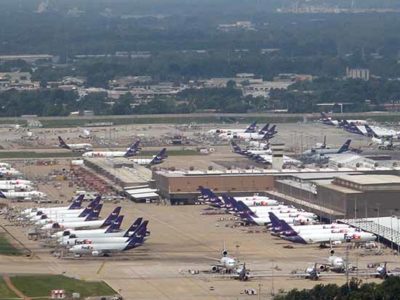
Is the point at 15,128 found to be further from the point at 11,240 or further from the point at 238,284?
the point at 238,284

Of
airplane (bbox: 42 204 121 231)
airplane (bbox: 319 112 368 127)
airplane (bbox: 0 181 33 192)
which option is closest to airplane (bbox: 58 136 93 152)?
airplane (bbox: 319 112 368 127)

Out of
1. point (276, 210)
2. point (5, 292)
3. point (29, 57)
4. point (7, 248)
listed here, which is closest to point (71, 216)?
point (7, 248)

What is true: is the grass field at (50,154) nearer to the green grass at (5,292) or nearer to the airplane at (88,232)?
the airplane at (88,232)

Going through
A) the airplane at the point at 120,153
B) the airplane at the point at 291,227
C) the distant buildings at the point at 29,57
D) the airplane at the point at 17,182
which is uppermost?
the airplane at the point at 291,227

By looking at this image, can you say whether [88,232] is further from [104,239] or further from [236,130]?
[236,130]

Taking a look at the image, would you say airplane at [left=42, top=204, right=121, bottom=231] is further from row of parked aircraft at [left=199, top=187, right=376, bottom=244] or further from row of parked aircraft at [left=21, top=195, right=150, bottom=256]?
row of parked aircraft at [left=199, top=187, right=376, bottom=244]

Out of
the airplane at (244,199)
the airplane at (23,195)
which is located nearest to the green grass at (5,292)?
the airplane at (244,199)

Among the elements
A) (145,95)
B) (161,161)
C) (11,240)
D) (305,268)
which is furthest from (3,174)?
(145,95)
